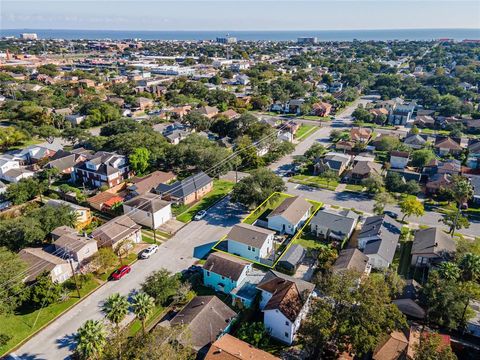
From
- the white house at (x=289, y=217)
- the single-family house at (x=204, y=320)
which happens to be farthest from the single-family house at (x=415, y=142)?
the single-family house at (x=204, y=320)

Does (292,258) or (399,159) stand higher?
(399,159)

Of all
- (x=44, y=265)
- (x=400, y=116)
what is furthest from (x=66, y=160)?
(x=400, y=116)

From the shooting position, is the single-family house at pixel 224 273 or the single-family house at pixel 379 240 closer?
the single-family house at pixel 224 273

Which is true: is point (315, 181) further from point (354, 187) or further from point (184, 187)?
point (184, 187)

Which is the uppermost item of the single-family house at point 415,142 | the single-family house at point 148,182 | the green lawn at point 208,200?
the single-family house at point 415,142

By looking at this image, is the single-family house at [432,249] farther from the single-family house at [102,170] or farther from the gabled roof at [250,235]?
the single-family house at [102,170]

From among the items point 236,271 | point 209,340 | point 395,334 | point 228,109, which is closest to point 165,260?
point 236,271
